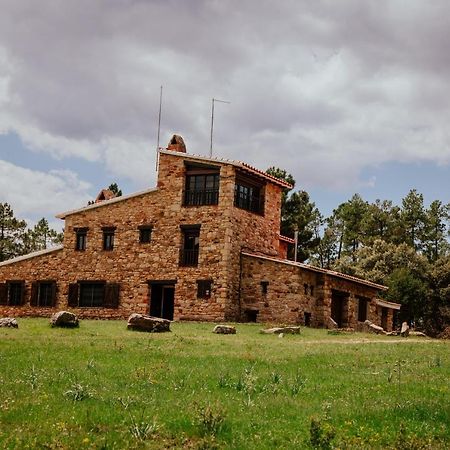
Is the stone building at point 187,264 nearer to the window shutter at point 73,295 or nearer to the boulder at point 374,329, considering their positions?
the window shutter at point 73,295

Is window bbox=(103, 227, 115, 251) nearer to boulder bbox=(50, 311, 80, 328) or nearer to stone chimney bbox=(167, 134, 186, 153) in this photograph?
stone chimney bbox=(167, 134, 186, 153)

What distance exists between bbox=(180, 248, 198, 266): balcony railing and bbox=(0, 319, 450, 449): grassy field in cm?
2182

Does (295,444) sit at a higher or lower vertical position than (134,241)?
lower

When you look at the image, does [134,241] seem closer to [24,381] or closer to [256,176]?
[256,176]

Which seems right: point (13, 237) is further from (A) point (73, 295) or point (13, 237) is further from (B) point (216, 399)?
(B) point (216, 399)

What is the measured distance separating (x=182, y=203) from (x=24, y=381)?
30.0m

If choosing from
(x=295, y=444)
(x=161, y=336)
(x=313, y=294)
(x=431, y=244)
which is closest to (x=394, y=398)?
(x=295, y=444)

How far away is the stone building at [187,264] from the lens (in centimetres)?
4222

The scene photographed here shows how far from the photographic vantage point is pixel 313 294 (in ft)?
141

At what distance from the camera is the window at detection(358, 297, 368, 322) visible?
46.9 meters

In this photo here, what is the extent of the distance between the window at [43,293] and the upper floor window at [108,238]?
4.75 metres

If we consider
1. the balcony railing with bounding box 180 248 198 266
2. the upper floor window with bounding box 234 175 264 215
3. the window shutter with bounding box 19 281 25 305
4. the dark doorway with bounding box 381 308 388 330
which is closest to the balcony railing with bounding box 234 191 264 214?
the upper floor window with bounding box 234 175 264 215

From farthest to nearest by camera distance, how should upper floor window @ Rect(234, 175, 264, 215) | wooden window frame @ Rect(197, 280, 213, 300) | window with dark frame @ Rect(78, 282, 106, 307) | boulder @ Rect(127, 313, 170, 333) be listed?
window with dark frame @ Rect(78, 282, 106, 307)
upper floor window @ Rect(234, 175, 264, 215)
wooden window frame @ Rect(197, 280, 213, 300)
boulder @ Rect(127, 313, 170, 333)

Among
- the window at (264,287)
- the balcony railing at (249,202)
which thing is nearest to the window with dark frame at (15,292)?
the balcony railing at (249,202)
